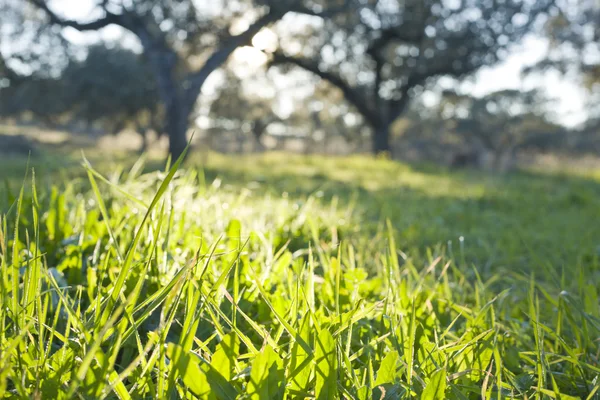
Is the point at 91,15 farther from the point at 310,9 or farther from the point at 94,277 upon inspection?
the point at 94,277

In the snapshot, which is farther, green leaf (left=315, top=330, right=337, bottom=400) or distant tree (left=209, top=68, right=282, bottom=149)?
distant tree (left=209, top=68, right=282, bottom=149)

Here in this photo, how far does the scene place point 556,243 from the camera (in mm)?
3293

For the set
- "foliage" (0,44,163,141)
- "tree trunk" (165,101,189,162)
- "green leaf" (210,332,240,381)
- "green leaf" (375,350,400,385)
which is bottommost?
"green leaf" (375,350,400,385)

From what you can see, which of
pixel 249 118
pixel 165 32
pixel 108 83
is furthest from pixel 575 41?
pixel 249 118

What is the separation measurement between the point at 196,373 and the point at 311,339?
31cm

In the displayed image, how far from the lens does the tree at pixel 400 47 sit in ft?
48.9

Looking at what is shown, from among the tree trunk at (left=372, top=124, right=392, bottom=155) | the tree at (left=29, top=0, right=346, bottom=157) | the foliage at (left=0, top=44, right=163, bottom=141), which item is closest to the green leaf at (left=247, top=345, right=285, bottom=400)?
the tree at (left=29, top=0, right=346, bottom=157)

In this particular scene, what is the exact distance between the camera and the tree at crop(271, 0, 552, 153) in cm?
1490

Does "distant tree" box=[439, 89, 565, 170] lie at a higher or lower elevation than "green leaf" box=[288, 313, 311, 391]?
higher

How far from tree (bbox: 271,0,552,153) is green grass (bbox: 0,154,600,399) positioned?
11225mm

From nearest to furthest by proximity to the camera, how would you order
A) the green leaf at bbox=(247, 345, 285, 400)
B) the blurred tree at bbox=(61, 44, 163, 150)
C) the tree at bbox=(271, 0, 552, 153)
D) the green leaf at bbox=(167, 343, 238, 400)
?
the green leaf at bbox=(167, 343, 238, 400)
the green leaf at bbox=(247, 345, 285, 400)
the tree at bbox=(271, 0, 552, 153)
the blurred tree at bbox=(61, 44, 163, 150)

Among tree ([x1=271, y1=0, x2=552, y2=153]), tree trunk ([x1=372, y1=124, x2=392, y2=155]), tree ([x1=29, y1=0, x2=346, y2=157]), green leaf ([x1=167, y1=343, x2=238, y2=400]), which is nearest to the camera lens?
green leaf ([x1=167, y1=343, x2=238, y2=400])

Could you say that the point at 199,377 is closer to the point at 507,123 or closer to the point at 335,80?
the point at 335,80

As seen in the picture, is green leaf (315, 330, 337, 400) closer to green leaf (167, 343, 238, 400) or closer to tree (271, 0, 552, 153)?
green leaf (167, 343, 238, 400)
